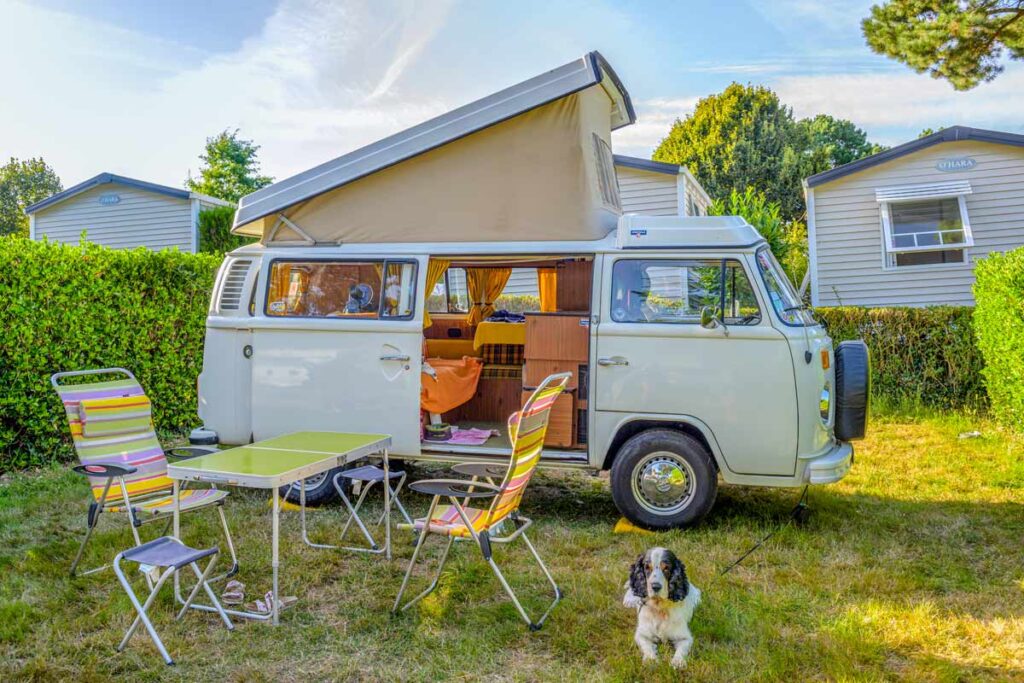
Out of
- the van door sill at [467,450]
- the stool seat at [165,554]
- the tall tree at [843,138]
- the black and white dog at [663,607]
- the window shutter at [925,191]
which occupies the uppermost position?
the tall tree at [843,138]

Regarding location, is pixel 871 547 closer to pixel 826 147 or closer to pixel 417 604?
pixel 417 604

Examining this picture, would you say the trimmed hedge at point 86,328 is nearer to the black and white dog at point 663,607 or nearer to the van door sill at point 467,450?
the van door sill at point 467,450

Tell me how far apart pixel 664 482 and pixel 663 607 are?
6.35 ft

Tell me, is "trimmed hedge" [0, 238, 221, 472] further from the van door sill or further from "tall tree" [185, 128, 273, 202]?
"tall tree" [185, 128, 273, 202]

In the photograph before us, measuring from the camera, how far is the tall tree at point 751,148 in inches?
1142

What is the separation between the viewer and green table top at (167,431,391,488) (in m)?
3.92

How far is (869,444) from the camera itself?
8.66 metres

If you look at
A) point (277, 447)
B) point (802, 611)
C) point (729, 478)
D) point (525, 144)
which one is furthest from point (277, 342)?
point (802, 611)

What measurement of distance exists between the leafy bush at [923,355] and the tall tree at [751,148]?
19.5m

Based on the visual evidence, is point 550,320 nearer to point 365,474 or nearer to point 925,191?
point 365,474

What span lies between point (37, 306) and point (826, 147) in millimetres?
30611

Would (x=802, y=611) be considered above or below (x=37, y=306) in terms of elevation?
below

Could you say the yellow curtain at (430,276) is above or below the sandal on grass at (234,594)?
above

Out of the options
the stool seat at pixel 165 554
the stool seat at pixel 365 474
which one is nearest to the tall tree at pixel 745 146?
the stool seat at pixel 365 474
